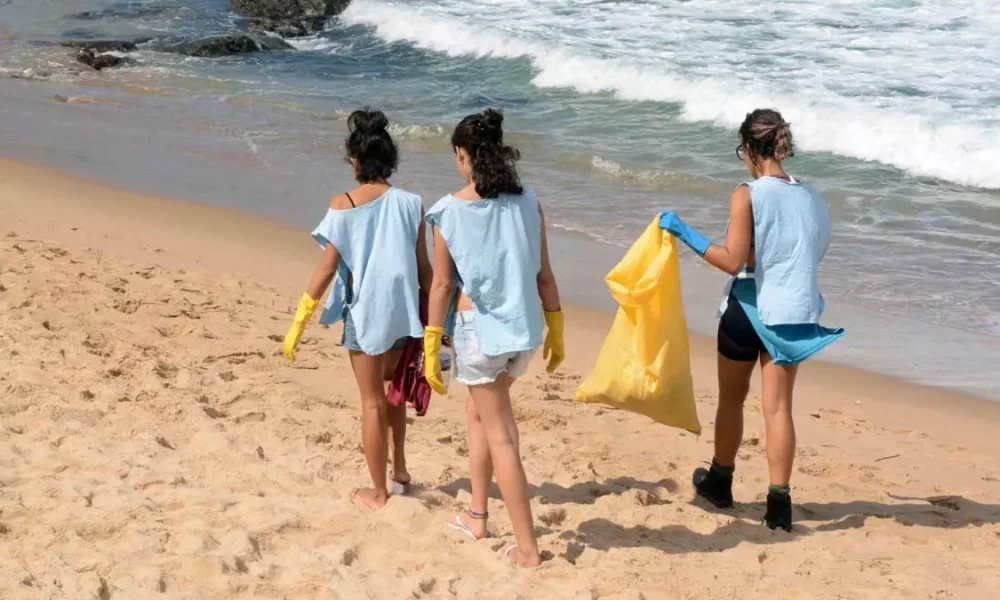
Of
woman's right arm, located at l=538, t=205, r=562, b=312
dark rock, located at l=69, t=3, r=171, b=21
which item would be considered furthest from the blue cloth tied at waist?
dark rock, located at l=69, t=3, r=171, b=21

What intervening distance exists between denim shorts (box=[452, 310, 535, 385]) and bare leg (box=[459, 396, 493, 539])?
169mm

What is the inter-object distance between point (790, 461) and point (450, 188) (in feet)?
21.8

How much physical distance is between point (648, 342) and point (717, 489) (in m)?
0.83

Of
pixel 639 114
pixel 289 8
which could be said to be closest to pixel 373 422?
pixel 639 114

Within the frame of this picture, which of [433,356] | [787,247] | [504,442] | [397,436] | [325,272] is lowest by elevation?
[397,436]

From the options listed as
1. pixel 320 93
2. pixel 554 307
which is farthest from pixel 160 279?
pixel 320 93

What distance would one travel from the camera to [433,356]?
13.6ft

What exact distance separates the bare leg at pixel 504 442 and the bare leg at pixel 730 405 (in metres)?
1.06

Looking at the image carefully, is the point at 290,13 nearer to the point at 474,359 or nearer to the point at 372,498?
the point at 372,498

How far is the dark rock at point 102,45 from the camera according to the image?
19359 millimetres

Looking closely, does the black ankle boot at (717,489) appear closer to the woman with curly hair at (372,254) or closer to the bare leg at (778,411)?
the bare leg at (778,411)

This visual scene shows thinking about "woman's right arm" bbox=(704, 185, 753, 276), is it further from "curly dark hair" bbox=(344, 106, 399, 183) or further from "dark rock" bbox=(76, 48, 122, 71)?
"dark rock" bbox=(76, 48, 122, 71)

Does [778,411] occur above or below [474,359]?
below

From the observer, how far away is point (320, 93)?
54.3ft
